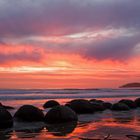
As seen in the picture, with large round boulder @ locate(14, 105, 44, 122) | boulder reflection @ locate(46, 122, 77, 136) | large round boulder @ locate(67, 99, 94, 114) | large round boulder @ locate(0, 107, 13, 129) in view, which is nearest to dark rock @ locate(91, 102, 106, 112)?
large round boulder @ locate(67, 99, 94, 114)

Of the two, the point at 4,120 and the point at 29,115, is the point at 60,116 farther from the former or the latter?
the point at 4,120

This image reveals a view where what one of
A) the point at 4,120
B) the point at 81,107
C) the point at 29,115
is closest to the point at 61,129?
the point at 4,120

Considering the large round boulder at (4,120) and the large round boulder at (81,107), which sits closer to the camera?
the large round boulder at (4,120)

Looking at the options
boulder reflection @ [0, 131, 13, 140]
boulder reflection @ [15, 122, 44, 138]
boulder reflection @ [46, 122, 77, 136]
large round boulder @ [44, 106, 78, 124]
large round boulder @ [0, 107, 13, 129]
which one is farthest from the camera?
large round boulder @ [44, 106, 78, 124]

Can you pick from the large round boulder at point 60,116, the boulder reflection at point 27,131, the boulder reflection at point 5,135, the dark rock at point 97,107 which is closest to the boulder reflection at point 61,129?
the boulder reflection at point 27,131

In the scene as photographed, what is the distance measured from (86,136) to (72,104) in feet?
34.1

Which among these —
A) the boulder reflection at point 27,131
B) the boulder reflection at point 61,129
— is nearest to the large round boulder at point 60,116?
the boulder reflection at point 61,129

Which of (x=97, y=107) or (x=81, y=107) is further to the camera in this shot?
(x=97, y=107)

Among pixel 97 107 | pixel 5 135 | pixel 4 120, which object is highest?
pixel 97 107

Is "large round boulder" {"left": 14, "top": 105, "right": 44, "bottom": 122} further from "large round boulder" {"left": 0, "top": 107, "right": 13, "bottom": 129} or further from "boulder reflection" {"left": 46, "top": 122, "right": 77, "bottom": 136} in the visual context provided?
"large round boulder" {"left": 0, "top": 107, "right": 13, "bottom": 129}

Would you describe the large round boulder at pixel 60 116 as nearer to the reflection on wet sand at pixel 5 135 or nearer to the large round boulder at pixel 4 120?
the large round boulder at pixel 4 120

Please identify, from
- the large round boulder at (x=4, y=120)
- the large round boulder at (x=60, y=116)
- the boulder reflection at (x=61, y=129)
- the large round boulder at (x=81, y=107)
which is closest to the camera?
the boulder reflection at (x=61, y=129)

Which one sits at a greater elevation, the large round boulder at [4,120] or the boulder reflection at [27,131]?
the large round boulder at [4,120]

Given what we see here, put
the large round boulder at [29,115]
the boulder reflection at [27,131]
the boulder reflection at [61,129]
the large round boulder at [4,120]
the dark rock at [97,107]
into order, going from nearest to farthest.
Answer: the boulder reflection at [27,131] → the boulder reflection at [61,129] → the large round boulder at [4,120] → the large round boulder at [29,115] → the dark rock at [97,107]
